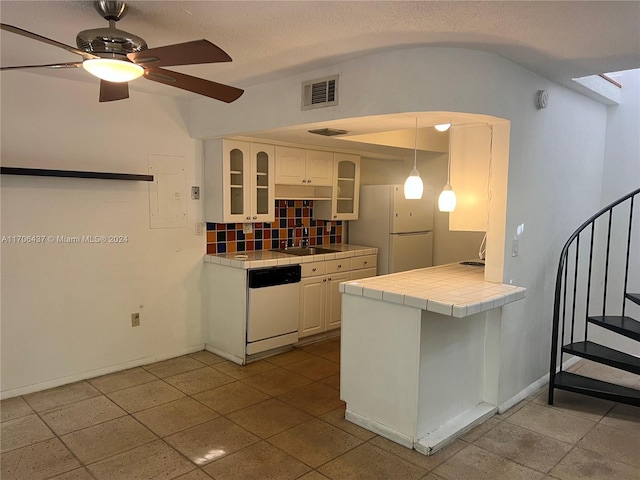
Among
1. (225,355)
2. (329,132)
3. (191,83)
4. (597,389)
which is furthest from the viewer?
(225,355)

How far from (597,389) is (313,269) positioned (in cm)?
254

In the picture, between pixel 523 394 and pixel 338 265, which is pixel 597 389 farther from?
pixel 338 265

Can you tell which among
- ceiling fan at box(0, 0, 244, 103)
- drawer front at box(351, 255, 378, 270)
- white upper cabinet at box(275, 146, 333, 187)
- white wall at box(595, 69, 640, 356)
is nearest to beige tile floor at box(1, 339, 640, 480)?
white wall at box(595, 69, 640, 356)

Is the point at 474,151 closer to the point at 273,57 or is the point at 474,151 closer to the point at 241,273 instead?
the point at 273,57

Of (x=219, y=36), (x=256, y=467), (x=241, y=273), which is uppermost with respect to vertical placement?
(x=219, y=36)

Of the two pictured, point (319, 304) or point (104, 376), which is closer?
point (104, 376)

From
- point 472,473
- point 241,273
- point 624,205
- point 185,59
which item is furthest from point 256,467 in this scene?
point 624,205

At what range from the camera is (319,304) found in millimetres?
4711

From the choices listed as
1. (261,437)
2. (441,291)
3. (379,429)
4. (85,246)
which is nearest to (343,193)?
(441,291)

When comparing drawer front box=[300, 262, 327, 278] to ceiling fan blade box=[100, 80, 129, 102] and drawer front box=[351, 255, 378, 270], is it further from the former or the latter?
ceiling fan blade box=[100, 80, 129, 102]

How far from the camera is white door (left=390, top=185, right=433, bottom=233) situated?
5125mm

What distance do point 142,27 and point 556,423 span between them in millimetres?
3519

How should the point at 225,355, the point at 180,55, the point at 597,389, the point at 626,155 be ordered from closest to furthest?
the point at 180,55
the point at 597,389
the point at 626,155
the point at 225,355

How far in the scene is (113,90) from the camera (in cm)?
248
